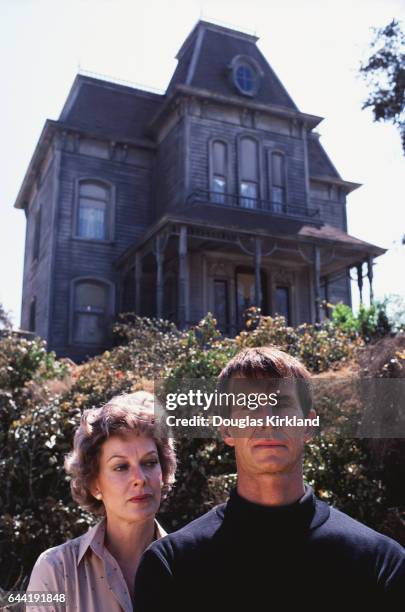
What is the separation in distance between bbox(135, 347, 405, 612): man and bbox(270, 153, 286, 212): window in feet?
61.2

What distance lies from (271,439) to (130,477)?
90 cm

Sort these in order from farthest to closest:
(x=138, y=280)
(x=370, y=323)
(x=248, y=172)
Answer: (x=248, y=172) < (x=138, y=280) < (x=370, y=323)

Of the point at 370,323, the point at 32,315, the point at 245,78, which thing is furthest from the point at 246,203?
the point at 370,323

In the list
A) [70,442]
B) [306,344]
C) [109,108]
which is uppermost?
[109,108]

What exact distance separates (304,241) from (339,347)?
947 cm

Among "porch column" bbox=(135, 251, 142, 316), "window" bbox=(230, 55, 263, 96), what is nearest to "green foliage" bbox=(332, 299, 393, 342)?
"porch column" bbox=(135, 251, 142, 316)

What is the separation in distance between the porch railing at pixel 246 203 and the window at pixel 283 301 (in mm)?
2601

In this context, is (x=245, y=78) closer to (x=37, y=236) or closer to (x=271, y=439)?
(x=37, y=236)

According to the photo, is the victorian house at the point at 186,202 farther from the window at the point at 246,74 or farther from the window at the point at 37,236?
the window at the point at 37,236

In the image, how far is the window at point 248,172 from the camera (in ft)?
64.4

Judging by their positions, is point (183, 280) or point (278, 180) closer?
point (183, 280)

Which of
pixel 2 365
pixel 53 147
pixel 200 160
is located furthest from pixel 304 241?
pixel 2 365

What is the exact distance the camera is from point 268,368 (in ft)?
6.20

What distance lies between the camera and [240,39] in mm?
22172
